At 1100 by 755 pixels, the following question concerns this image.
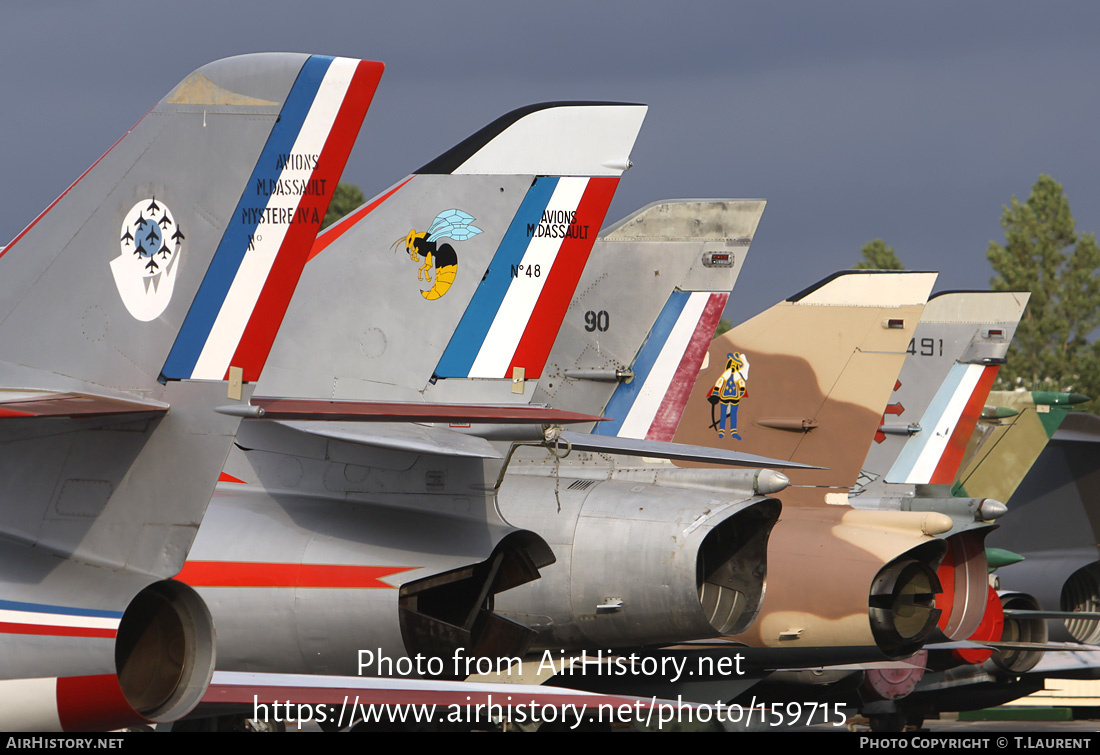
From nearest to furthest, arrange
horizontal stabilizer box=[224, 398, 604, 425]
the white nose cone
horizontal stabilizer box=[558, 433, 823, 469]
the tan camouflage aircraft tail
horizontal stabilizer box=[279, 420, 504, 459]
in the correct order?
horizontal stabilizer box=[224, 398, 604, 425] < horizontal stabilizer box=[279, 420, 504, 459] < horizontal stabilizer box=[558, 433, 823, 469] < the white nose cone < the tan camouflage aircraft tail

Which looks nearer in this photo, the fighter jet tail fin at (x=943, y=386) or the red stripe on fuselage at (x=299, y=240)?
the red stripe on fuselage at (x=299, y=240)

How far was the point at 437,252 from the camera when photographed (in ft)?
28.7

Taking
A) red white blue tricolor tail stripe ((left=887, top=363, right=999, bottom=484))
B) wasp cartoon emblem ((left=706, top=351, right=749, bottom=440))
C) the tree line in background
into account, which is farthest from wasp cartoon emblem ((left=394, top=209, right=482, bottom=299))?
the tree line in background

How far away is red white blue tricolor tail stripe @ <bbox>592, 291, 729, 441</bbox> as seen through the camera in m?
11.0

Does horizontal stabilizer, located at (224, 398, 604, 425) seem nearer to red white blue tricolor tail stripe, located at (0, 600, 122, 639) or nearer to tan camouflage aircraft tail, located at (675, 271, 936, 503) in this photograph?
red white blue tricolor tail stripe, located at (0, 600, 122, 639)

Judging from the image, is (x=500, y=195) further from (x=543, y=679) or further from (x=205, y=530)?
(x=543, y=679)

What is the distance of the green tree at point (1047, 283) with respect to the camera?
123ft

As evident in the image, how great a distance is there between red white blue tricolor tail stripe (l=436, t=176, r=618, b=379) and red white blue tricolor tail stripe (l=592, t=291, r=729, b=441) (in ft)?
7.20

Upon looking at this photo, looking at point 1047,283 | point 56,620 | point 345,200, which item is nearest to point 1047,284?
point 1047,283

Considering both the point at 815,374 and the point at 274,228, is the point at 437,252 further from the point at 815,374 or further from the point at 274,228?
the point at 815,374

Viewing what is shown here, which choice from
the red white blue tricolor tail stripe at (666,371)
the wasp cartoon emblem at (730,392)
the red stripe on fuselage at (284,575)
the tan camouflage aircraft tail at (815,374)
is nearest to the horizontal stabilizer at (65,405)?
the red stripe on fuselage at (284,575)

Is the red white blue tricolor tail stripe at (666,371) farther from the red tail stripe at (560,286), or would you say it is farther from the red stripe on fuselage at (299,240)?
the red stripe on fuselage at (299,240)

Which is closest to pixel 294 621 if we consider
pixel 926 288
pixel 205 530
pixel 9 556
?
pixel 205 530

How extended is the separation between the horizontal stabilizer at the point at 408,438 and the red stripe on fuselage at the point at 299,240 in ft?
5.72
